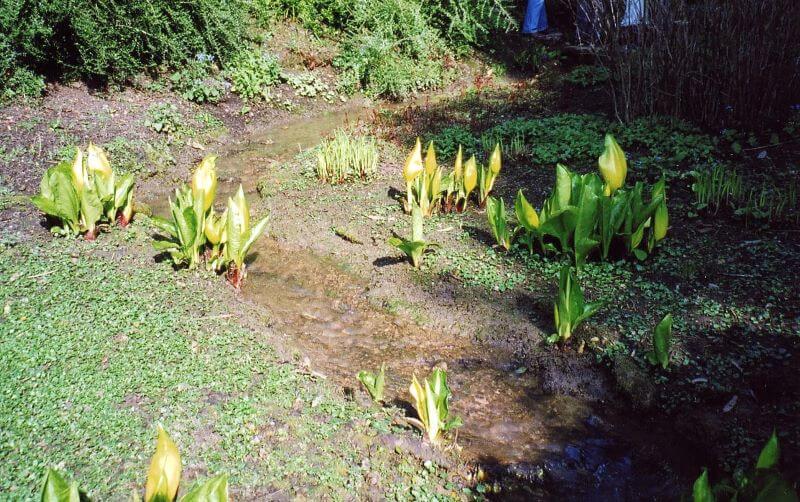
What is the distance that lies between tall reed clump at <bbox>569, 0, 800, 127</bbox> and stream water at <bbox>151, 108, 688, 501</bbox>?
4087 millimetres

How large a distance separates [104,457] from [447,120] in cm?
615

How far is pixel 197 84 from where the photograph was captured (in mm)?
7945

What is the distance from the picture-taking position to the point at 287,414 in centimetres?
288

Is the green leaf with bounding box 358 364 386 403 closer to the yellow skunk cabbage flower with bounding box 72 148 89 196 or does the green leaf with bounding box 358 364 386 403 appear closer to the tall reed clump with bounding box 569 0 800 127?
the yellow skunk cabbage flower with bounding box 72 148 89 196

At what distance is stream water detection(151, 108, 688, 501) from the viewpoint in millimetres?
2793

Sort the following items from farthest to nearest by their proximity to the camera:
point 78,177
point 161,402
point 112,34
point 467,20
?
point 467,20, point 112,34, point 78,177, point 161,402

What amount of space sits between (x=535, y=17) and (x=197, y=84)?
630 centimetres

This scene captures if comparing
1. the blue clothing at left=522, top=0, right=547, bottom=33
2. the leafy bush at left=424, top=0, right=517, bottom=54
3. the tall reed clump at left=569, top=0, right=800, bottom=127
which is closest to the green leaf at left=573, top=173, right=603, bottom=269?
the tall reed clump at left=569, top=0, right=800, bottom=127

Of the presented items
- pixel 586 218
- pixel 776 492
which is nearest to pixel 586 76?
pixel 586 218

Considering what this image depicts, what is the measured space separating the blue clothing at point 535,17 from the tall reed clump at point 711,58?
4725mm

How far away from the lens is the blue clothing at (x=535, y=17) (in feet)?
36.6

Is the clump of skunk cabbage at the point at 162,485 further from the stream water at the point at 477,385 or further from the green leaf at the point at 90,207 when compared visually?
the green leaf at the point at 90,207

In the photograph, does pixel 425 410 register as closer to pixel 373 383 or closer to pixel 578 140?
pixel 373 383

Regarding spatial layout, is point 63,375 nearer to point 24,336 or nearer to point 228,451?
point 24,336
